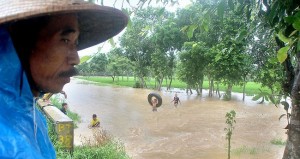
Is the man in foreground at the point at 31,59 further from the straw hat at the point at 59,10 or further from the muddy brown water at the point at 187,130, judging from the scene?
the muddy brown water at the point at 187,130

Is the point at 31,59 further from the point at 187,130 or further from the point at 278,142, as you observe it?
the point at 187,130

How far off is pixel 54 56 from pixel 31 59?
6 cm

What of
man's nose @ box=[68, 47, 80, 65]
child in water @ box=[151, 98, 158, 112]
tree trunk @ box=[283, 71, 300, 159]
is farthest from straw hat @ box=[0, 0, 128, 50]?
child in water @ box=[151, 98, 158, 112]

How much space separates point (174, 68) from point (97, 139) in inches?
879

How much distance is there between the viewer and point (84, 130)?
14070mm

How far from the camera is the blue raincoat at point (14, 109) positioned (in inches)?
25.8

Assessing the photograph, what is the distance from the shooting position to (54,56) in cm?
83

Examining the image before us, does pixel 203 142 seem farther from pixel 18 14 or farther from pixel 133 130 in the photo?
pixel 18 14

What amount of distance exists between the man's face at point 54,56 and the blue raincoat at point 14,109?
0.05 metres

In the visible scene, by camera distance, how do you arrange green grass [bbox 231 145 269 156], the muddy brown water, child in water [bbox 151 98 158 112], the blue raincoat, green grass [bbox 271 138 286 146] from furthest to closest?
1. child in water [bbox 151 98 158 112]
2. green grass [bbox 271 138 286 146]
3. the muddy brown water
4. green grass [bbox 231 145 269 156]
5. the blue raincoat

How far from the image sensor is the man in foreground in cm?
72

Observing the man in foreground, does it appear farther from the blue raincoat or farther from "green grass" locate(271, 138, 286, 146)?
"green grass" locate(271, 138, 286, 146)

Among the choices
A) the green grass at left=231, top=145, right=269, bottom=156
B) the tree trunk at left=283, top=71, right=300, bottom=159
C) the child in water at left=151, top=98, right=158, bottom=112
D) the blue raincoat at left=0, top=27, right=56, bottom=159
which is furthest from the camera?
the child in water at left=151, top=98, right=158, bottom=112

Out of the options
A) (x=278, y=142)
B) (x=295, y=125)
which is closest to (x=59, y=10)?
(x=295, y=125)
